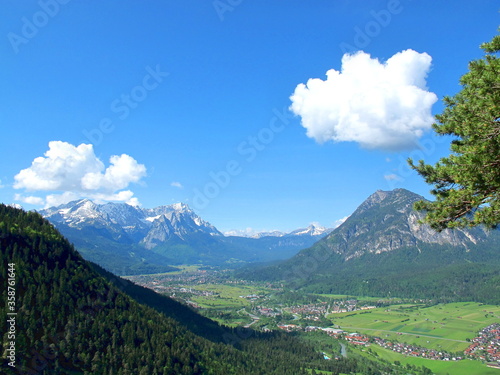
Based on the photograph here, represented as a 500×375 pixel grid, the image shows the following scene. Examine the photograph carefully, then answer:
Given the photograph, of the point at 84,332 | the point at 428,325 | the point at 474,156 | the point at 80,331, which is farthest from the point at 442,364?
the point at 474,156

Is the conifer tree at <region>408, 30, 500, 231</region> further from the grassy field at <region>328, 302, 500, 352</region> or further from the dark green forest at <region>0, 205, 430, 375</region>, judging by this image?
the grassy field at <region>328, 302, 500, 352</region>

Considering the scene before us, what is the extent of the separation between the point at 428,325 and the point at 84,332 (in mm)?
172368

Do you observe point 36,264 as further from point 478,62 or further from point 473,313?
point 473,313

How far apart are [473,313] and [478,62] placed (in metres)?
232

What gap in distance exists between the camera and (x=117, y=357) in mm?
70625

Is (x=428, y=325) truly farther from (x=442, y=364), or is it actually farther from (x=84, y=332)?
(x=84, y=332)

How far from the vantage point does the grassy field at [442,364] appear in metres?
97.4

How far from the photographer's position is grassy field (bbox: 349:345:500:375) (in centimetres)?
9744

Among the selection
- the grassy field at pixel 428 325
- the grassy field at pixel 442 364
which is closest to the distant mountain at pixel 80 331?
the grassy field at pixel 442 364

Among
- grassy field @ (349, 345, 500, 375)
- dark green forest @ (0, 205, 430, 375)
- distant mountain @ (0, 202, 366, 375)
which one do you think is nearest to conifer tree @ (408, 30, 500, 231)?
distant mountain @ (0, 202, 366, 375)

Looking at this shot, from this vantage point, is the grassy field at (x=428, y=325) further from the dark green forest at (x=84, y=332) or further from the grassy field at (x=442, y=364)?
the dark green forest at (x=84, y=332)

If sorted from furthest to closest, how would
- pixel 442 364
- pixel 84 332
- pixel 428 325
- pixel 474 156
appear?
pixel 428 325, pixel 442 364, pixel 84 332, pixel 474 156

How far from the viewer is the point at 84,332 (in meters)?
71.0

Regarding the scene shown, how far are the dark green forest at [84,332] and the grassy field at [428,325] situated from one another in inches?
1741
